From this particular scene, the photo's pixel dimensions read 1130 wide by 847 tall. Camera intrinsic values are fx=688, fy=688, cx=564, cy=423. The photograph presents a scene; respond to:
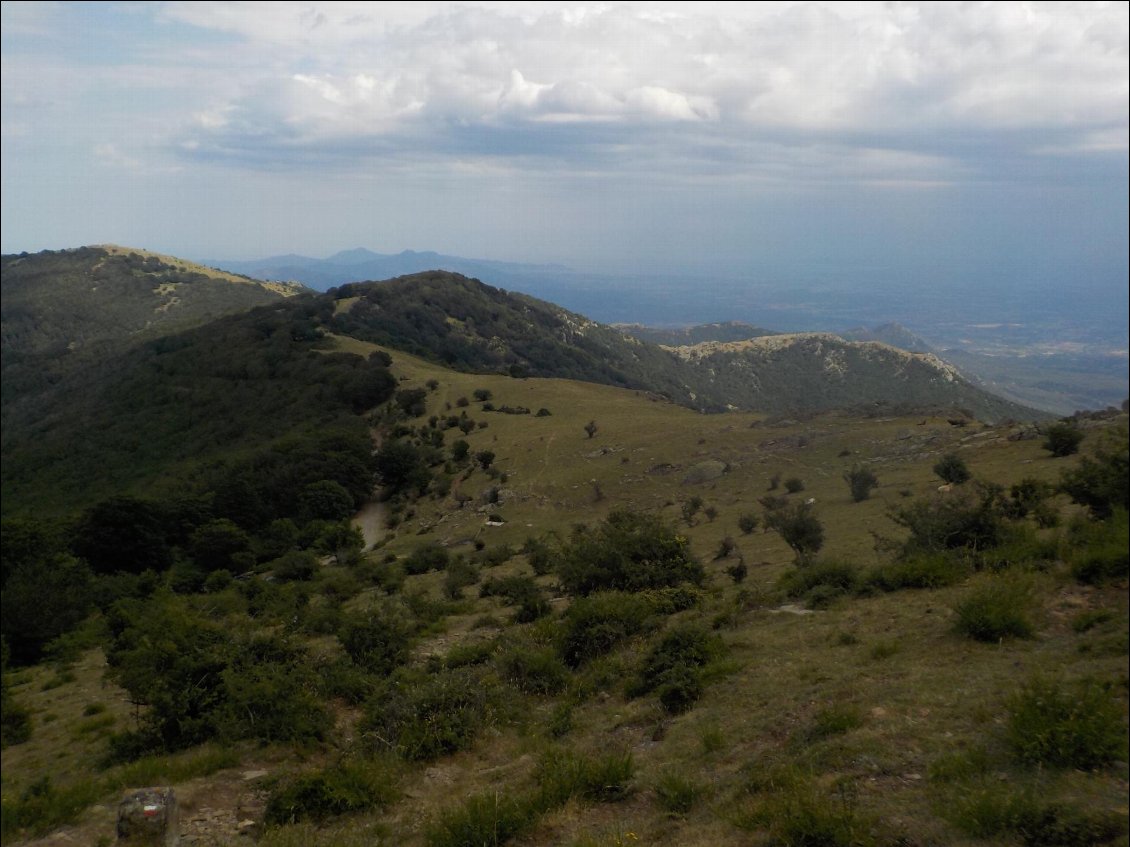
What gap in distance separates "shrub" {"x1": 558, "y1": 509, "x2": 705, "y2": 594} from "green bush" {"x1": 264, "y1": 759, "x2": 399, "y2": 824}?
693cm

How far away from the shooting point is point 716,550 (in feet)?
60.4

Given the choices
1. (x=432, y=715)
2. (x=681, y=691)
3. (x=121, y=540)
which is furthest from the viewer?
(x=121, y=540)

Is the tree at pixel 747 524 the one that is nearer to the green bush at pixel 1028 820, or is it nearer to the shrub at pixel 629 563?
the shrub at pixel 629 563

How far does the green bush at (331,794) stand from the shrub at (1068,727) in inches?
253

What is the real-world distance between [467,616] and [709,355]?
106 metres

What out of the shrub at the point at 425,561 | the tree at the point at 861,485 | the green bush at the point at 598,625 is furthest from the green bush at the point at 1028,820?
the shrub at the point at 425,561

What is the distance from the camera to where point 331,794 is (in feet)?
25.8

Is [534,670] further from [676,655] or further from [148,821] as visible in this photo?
[148,821]

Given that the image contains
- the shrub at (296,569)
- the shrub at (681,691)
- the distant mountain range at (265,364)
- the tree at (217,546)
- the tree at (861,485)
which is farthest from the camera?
the distant mountain range at (265,364)

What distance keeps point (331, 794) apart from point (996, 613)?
7.83 m

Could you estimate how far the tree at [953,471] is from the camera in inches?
699

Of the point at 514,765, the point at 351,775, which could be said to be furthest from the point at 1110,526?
the point at 351,775

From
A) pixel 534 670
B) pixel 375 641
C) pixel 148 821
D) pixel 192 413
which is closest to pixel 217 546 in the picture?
pixel 375 641

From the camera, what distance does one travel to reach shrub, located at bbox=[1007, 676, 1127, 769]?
188 inches
